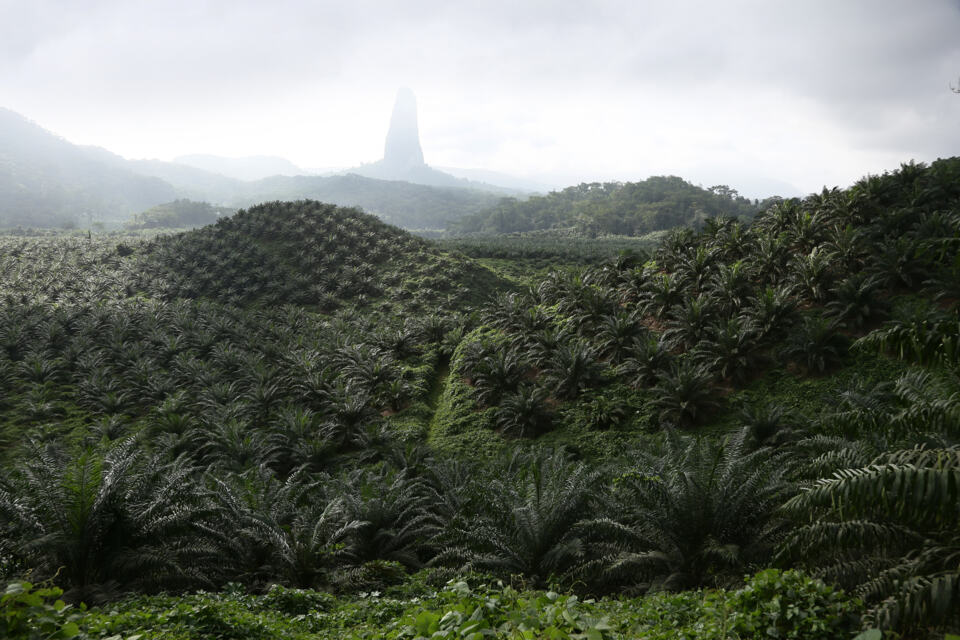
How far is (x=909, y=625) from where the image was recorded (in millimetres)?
3053

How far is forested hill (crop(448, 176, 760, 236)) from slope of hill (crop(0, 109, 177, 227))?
9946 cm

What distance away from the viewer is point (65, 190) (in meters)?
143

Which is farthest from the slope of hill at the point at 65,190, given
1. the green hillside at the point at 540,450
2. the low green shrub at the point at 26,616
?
the low green shrub at the point at 26,616

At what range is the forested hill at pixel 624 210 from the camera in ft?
295

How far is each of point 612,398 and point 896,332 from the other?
9303mm

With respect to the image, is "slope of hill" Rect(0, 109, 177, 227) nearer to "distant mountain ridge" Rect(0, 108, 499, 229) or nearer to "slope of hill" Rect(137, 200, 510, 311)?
"distant mountain ridge" Rect(0, 108, 499, 229)

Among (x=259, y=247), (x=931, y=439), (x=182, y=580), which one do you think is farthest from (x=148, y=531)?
(x=259, y=247)

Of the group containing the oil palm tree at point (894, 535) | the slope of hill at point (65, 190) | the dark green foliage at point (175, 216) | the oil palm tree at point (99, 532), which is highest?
the slope of hill at point (65, 190)

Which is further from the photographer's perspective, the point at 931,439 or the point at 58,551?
the point at 58,551

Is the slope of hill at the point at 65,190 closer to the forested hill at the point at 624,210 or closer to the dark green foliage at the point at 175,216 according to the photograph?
the dark green foliage at the point at 175,216

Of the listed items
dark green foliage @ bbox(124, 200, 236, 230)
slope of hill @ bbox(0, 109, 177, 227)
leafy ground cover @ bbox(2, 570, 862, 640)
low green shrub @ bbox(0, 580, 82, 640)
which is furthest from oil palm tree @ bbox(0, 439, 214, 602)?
slope of hill @ bbox(0, 109, 177, 227)

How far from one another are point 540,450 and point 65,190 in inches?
7687

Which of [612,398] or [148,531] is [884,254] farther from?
[148,531]

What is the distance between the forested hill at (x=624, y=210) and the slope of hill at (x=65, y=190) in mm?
99462
